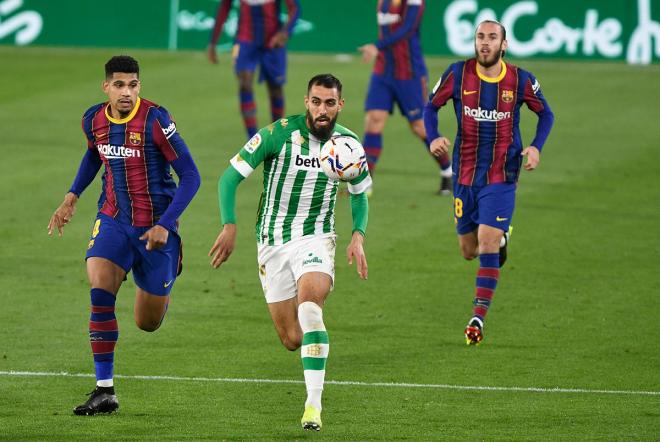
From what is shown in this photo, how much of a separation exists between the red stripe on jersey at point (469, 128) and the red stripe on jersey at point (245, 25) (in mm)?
8268

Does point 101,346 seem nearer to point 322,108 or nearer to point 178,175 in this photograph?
point 178,175

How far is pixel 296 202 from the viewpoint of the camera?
919 centimetres

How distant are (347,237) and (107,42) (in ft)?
46.1

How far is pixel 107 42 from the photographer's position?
27578mm

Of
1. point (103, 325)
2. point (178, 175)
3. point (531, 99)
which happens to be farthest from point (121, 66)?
point (531, 99)

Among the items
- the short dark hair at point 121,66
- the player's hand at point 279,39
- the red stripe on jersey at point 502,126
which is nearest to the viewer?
the short dark hair at point 121,66

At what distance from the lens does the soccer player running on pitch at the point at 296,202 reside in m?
8.88

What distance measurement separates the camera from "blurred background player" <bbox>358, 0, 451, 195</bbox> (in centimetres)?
1691

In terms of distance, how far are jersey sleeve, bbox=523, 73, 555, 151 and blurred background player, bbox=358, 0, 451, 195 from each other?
17.2ft

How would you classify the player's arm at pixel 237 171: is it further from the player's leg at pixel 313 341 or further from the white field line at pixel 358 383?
the white field line at pixel 358 383

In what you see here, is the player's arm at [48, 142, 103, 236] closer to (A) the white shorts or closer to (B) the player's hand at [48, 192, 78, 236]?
(B) the player's hand at [48, 192, 78, 236]

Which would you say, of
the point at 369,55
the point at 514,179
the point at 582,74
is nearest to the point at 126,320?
the point at 514,179

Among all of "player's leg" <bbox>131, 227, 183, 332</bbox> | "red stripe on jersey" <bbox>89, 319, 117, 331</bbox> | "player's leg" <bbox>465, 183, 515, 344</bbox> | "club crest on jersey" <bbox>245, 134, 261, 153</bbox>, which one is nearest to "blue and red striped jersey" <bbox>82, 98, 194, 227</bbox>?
"player's leg" <bbox>131, 227, 183, 332</bbox>

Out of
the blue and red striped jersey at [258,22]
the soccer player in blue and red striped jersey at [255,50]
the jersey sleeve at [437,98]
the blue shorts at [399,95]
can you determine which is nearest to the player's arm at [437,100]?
the jersey sleeve at [437,98]
